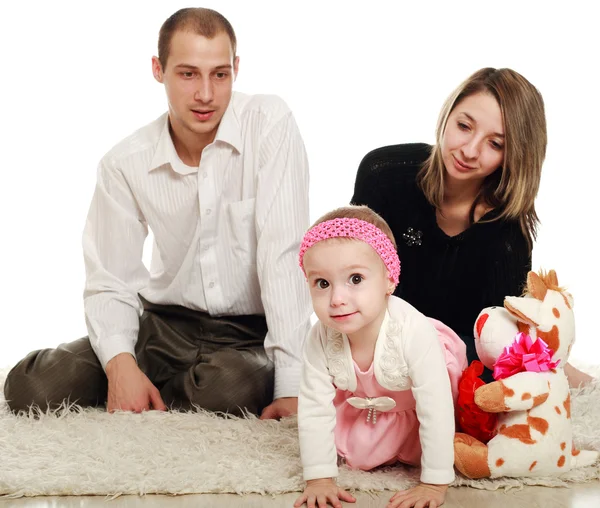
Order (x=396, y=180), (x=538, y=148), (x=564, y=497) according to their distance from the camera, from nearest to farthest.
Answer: (x=564, y=497) < (x=538, y=148) < (x=396, y=180)

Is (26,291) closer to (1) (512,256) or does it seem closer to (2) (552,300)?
(1) (512,256)

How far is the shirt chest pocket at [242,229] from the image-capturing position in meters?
2.62

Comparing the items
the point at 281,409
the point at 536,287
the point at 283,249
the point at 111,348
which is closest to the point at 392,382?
the point at 536,287

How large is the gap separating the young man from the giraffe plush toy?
603 millimetres

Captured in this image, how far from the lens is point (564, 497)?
6.51 ft

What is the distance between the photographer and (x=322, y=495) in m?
1.95

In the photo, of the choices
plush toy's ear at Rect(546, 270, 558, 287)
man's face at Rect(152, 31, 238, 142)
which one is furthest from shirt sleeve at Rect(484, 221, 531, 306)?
man's face at Rect(152, 31, 238, 142)

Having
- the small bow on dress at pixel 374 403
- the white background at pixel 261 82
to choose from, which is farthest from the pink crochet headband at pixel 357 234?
the white background at pixel 261 82

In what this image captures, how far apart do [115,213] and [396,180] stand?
0.77 m

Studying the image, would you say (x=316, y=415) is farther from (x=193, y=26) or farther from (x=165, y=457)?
(x=193, y=26)

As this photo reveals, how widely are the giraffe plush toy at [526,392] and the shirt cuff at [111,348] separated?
0.96m

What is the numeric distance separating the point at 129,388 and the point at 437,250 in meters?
0.87

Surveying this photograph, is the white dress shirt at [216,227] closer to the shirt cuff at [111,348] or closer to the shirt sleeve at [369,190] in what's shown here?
the shirt cuff at [111,348]

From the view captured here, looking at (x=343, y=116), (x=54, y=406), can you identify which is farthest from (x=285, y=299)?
(x=343, y=116)
